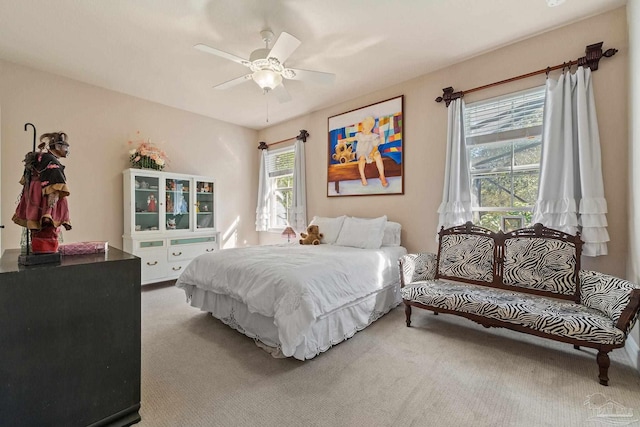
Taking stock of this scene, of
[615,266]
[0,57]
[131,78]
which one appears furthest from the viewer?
[131,78]

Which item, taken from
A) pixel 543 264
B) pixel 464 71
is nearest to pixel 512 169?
pixel 543 264

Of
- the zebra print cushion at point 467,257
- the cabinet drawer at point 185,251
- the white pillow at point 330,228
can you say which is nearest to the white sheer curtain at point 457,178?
the zebra print cushion at point 467,257

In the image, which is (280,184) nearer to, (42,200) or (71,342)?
(42,200)

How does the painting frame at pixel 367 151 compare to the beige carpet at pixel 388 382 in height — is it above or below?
above

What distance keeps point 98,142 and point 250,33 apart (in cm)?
276

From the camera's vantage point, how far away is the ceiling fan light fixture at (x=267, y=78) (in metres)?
2.50

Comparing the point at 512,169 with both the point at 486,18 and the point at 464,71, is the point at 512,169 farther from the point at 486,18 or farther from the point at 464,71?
the point at 486,18

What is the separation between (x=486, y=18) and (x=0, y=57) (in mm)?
5020

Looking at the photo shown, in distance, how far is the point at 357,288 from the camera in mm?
2584

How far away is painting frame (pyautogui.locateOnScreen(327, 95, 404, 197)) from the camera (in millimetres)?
3738

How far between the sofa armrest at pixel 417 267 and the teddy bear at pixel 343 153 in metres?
1.83

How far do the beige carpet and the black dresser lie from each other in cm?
28

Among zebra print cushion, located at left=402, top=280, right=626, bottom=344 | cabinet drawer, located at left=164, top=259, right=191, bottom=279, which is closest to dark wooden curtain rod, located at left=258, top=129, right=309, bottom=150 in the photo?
cabinet drawer, located at left=164, top=259, right=191, bottom=279

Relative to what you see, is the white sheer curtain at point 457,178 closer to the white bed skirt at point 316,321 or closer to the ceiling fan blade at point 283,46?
the white bed skirt at point 316,321
